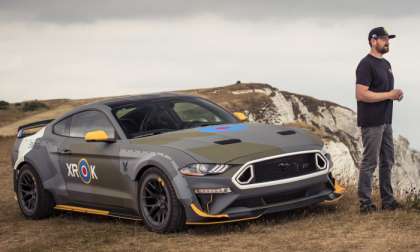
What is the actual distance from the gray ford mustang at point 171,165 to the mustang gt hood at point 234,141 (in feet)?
0.04

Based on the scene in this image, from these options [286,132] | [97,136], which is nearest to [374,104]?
[286,132]

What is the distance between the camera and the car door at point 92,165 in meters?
9.49

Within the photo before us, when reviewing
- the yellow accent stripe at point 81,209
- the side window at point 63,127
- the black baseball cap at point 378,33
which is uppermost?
the black baseball cap at point 378,33

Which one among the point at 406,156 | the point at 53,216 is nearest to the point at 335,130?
the point at 406,156

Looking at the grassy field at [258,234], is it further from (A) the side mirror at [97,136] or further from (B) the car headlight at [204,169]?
(A) the side mirror at [97,136]

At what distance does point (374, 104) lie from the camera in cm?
914

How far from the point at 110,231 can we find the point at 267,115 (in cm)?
4291

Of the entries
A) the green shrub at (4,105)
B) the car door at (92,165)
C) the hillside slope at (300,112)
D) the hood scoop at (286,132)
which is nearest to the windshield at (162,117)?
the car door at (92,165)

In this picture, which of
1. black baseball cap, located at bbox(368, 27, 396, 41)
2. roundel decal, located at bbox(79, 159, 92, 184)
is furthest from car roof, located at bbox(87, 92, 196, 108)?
black baseball cap, located at bbox(368, 27, 396, 41)

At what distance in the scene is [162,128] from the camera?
31.8ft

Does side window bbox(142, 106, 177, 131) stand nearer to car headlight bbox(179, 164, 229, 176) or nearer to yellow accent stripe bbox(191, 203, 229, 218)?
car headlight bbox(179, 164, 229, 176)

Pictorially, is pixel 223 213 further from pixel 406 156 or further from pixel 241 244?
pixel 406 156

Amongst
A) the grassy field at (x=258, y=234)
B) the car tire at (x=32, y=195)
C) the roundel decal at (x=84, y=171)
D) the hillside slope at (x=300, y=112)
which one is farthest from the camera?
the hillside slope at (x=300, y=112)

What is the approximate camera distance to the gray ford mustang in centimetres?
844
